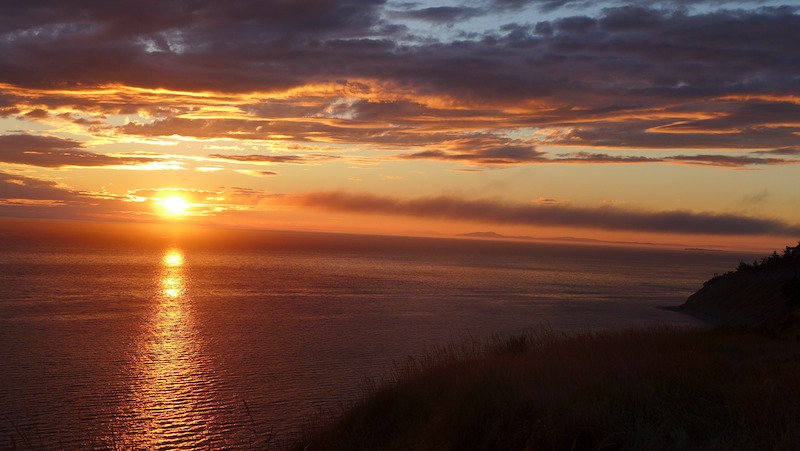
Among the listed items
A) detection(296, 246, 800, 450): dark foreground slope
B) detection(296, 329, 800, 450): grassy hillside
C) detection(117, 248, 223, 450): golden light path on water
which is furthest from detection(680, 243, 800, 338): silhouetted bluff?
detection(117, 248, 223, 450): golden light path on water

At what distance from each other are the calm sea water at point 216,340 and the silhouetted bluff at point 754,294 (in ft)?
12.8

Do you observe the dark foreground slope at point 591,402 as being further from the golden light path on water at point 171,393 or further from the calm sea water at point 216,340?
the golden light path on water at point 171,393

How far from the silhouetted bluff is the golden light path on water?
101 ft

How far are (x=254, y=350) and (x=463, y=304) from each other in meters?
33.5

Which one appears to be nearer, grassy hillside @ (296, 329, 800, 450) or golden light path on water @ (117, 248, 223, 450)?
grassy hillside @ (296, 329, 800, 450)

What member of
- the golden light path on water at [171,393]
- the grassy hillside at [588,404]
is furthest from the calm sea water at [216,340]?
the grassy hillside at [588,404]

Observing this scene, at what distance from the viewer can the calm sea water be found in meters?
22.8

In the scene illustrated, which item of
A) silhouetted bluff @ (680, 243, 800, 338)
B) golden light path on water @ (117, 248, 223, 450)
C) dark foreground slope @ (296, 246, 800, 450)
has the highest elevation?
dark foreground slope @ (296, 246, 800, 450)

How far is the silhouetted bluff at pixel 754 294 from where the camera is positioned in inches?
1640

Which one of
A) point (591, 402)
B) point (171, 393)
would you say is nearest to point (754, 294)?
point (171, 393)

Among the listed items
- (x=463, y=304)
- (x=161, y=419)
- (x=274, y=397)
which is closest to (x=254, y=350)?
(x=274, y=397)

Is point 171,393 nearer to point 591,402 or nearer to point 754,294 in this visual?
point 591,402

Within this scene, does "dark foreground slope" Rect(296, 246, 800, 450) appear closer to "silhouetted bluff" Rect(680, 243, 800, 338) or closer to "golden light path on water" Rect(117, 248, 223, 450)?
"golden light path on water" Rect(117, 248, 223, 450)

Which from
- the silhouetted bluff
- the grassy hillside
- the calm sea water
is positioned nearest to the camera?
the grassy hillside
